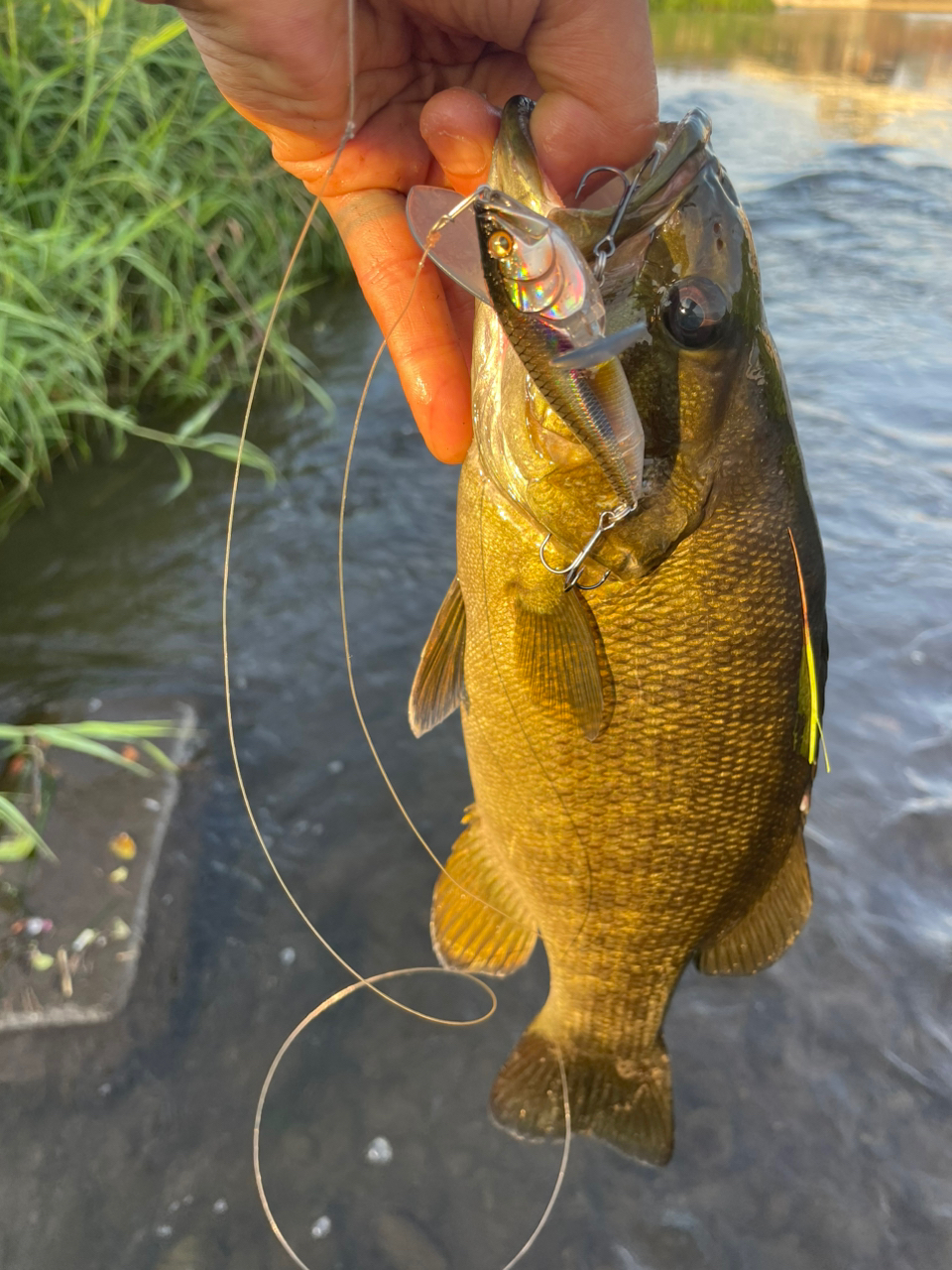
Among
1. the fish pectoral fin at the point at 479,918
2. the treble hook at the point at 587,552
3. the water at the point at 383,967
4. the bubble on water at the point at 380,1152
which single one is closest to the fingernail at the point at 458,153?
the treble hook at the point at 587,552

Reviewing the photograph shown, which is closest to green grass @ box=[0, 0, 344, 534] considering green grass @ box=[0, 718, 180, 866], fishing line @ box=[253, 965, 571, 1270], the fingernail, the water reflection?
green grass @ box=[0, 718, 180, 866]

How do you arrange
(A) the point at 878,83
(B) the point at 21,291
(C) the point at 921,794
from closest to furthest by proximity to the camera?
(C) the point at 921,794, (B) the point at 21,291, (A) the point at 878,83

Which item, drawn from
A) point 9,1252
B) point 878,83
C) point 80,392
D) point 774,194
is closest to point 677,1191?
point 9,1252

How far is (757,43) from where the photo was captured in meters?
16.9

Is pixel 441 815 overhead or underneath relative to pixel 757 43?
underneath

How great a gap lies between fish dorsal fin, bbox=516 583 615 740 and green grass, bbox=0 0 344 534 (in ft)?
8.74

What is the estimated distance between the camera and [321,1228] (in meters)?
2.08

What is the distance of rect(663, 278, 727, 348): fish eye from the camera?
123cm

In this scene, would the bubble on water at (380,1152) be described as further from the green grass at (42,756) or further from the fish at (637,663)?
the green grass at (42,756)

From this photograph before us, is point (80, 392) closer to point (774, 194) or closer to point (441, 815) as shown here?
point (441, 815)

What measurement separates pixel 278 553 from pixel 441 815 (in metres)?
1.58

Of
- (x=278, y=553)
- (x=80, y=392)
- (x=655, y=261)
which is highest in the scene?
(x=655, y=261)

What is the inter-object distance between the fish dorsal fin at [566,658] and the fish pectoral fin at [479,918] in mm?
600

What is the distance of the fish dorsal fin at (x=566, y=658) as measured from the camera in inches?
57.1
